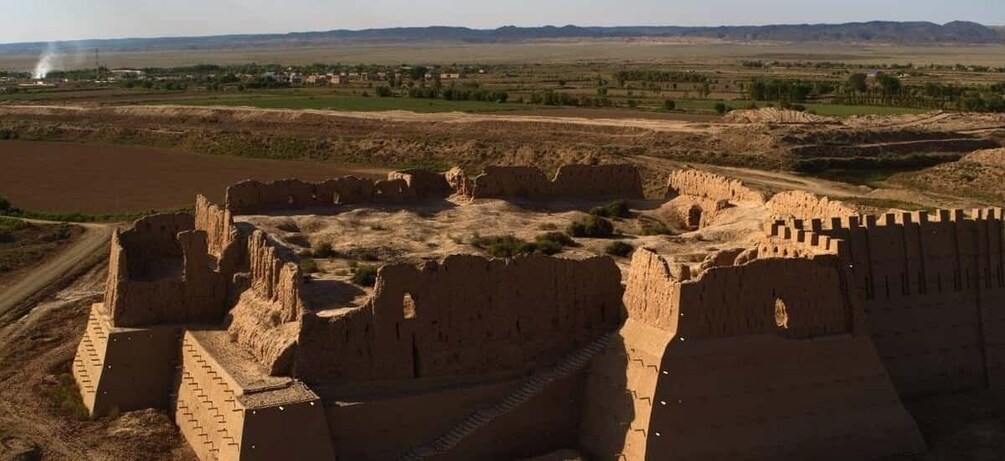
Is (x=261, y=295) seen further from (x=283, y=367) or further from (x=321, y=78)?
(x=321, y=78)

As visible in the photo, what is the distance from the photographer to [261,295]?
2302 centimetres

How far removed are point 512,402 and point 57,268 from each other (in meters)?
22.6

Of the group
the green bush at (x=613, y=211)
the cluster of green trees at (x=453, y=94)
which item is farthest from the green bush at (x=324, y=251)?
the cluster of green trees at (x=453, y=94)

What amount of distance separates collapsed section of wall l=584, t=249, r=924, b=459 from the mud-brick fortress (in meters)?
0.03

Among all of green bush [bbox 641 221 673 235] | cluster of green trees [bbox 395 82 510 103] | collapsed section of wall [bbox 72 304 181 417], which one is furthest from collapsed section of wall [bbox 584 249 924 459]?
cluster of green trees [bbox 395 82 510 103]

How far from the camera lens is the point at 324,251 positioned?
27.5m

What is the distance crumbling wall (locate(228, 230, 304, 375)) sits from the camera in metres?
20.6

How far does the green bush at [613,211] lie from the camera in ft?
109

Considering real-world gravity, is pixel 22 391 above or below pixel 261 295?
below

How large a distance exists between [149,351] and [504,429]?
7678 millimetres

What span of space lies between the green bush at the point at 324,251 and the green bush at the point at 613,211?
845cm

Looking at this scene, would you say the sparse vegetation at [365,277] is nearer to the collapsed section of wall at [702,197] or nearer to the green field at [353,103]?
the collapsed section of wall at [702,197]

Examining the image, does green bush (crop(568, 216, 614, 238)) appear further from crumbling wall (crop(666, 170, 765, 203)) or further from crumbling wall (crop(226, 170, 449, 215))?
crumbling wall (crop(226, 170, 449, 215))

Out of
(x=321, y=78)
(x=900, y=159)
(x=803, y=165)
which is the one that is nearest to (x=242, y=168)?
(x=803, y=165)
